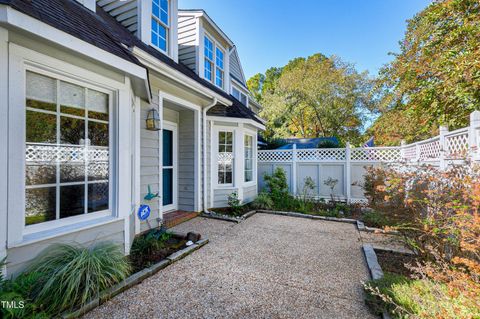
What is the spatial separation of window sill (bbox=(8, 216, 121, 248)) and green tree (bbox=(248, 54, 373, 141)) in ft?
52.9

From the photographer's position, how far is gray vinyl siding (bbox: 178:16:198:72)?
641 cm

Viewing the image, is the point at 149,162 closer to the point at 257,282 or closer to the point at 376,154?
the point at 257,282

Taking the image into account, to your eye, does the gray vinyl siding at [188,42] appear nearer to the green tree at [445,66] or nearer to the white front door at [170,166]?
the white front door at [170,166]

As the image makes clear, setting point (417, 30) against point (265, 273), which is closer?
point (265, 273)

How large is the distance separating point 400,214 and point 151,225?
4441mm

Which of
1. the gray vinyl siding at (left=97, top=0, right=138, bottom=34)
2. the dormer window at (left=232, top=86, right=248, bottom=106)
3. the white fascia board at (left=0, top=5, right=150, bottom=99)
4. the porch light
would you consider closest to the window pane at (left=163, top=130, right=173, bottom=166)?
the porch light

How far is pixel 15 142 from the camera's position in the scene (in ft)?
6.87

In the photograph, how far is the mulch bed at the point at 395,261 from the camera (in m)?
3.07

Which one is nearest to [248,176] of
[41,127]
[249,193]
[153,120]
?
[249,193]

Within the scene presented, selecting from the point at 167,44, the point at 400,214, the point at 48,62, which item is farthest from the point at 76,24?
the point at 400,214

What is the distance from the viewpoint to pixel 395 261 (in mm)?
3410

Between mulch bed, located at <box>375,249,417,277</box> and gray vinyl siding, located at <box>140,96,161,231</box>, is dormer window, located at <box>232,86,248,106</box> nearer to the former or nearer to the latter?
gray vinyl siding, located at <box>140,96,161,231</box>

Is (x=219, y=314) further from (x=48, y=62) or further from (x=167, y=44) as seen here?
(x=167, y=44)

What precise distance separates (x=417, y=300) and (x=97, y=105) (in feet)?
14.1
